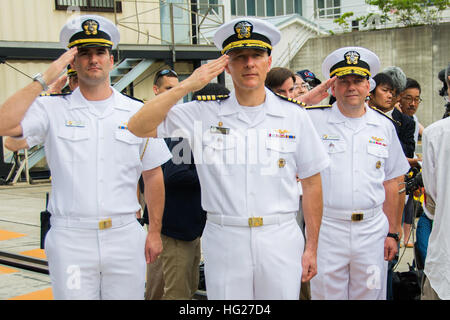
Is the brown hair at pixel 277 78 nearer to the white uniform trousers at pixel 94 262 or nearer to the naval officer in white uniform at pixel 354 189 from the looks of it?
the naval officer in white uniform at pixel 354 189

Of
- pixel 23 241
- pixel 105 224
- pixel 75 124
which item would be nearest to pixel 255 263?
pixel 105 224

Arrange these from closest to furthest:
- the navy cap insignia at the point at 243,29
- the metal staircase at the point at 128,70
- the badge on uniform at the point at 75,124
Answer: the navy cap insignia at the point at 243,29 → the badge on uniform at the point at 75,124 → the metal staircase at the point at 128,70

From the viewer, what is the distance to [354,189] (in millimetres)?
3969

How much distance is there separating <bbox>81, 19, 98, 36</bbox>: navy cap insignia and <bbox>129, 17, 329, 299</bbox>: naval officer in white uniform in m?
0.75

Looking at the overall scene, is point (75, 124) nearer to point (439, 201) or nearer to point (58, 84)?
point (58, 84)

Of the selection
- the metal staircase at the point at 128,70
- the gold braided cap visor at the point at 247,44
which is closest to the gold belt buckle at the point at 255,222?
the gold braided cap visor at the point at 247,44

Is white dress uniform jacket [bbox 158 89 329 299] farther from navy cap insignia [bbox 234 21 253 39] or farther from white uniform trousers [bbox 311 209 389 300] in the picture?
white uniform trousers [bbox 311 209 389 300]

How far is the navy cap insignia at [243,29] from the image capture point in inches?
124

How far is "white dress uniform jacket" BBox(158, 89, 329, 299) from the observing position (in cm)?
304

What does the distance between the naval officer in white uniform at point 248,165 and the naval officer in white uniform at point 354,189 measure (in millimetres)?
735

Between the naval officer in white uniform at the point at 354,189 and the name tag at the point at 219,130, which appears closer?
the name tag at the point at 219,130

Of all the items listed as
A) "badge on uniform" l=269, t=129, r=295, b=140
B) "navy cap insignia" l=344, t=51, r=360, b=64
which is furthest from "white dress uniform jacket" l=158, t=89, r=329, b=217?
"navy cap insignia" l=344, t=51, r=360, b=64

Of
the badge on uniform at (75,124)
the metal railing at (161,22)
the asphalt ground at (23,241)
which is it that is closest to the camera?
the badge on uniform at (75,124)

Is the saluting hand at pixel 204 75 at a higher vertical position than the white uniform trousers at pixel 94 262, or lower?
higher
